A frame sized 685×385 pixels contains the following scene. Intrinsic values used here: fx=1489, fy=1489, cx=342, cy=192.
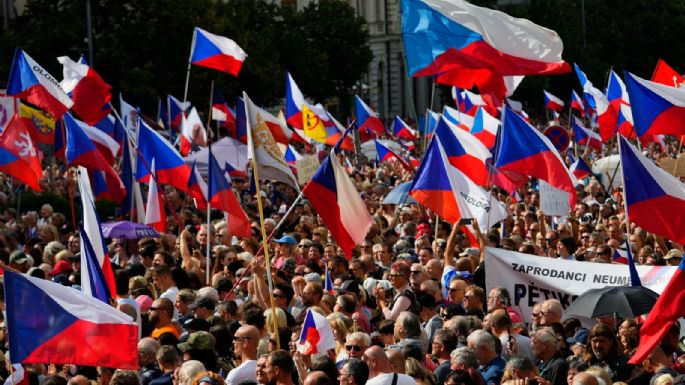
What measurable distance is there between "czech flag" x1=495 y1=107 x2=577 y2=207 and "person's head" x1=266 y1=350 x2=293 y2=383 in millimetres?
6566

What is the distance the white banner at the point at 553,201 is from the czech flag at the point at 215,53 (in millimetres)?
8016

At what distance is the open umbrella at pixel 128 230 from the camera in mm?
16984

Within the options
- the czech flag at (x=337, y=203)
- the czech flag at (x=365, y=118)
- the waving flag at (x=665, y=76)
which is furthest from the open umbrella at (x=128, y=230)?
the czech flag at (x=365, y=118)

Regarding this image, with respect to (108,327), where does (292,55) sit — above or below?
below

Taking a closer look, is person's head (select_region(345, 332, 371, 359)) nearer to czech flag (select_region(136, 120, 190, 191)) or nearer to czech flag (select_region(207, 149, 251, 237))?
czech flag (select_region(207, 149, 251, 237))

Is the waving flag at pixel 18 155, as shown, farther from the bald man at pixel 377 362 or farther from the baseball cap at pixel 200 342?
the bald man at pixel 377 362

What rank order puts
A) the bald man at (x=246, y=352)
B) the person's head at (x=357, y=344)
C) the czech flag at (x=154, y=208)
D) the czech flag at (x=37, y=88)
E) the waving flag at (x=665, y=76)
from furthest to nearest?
1. the waving flag at (x=665, y=76)
2. the czech flag at (x=37, y=88)
3. the czech flag at (x=154, y=208)
4. the bald man at (x=246, y=352)
5. the person's head at (x=357, y=344)

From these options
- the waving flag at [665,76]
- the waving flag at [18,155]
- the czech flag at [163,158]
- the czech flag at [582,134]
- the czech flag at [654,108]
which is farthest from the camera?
the czech flag at [582,134]

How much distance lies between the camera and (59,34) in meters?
46.7

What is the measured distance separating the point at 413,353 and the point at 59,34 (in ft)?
128

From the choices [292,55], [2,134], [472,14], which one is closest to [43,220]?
[2,134]

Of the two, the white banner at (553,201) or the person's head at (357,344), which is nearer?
the person's head at (357,344)

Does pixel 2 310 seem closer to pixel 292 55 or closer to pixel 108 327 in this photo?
pixel 108 327

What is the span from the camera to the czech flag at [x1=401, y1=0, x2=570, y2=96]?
51.4ft
